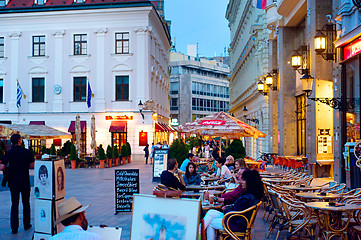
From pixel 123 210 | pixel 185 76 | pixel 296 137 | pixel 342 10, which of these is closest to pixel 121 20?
pixel 296 137

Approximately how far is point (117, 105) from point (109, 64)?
359 cm

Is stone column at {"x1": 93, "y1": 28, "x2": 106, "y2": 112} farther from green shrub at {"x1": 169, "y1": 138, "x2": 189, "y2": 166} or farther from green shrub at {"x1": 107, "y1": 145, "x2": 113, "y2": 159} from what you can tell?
green shrub at {"x1": 169, "y1": 138, "x2": 189, "y2": 166}

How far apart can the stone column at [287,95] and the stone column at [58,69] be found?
2094 centimetres

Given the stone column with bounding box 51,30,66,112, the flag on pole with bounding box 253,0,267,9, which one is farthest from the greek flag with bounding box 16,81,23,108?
the flag on pole with bounding box 253,0,267,9

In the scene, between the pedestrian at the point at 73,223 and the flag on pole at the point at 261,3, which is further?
the flag on pole at the point at 261,3

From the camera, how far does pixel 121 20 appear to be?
3847 centimetres

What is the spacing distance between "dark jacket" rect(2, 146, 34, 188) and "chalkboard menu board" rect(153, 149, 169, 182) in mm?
10362

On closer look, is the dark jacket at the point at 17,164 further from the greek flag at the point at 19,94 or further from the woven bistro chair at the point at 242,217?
the greek flag at the point at 19,94

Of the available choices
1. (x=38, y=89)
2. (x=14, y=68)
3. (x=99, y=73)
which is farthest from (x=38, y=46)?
(x=99, y=73)

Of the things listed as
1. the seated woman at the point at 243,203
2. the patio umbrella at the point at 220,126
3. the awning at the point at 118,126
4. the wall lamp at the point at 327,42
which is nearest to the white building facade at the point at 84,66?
the awning at the point at 118,126

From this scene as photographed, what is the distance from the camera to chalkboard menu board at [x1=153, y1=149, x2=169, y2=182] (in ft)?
63.5

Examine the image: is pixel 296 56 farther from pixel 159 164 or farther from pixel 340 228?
pixel 340 228

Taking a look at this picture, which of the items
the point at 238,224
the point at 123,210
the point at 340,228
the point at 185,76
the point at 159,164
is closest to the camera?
the point at 238,224

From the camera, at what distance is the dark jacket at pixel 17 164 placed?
9.16 meters
